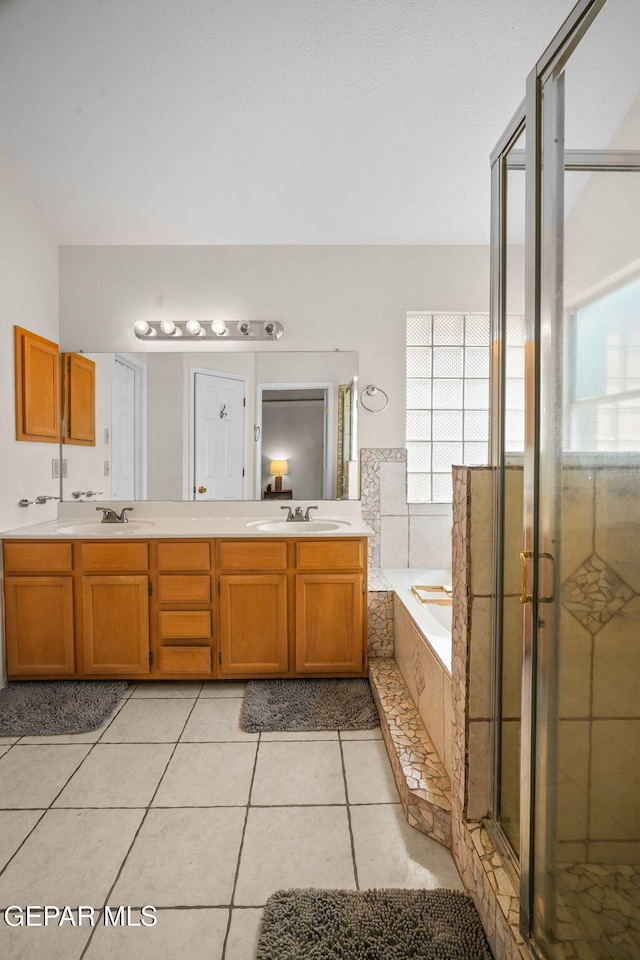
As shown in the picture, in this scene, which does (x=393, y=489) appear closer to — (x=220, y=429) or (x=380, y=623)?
(x=380, y=623)

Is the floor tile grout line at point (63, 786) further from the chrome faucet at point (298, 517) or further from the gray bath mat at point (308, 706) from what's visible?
the chrome faucet at point (298, 517)

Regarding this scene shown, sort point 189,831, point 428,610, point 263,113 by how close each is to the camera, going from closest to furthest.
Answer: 1. point 189,831
2. point 263,113
3. point 428,610

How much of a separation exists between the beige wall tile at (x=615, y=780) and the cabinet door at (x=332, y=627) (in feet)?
6.31

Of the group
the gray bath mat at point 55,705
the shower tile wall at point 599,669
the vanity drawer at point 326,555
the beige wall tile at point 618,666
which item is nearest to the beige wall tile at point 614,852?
the shower tile wall at point 599,669

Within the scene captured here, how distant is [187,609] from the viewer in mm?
2809

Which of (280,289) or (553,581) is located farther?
(280,289)

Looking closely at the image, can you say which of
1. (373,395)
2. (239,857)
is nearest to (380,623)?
(373,395)

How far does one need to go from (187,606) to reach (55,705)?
0.74 meters

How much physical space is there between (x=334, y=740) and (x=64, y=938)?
1.16 meters

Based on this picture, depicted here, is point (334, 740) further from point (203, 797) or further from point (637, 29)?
point (637, 29)

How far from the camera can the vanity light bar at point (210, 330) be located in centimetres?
329

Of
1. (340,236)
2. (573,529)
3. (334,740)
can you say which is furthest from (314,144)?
(334,740)

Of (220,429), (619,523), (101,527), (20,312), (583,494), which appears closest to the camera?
(619,523)

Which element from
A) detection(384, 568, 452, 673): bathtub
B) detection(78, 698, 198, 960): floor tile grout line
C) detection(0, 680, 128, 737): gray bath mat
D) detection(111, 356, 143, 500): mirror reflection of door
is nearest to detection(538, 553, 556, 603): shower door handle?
detection(384, 568, 452, 673): bathtub
